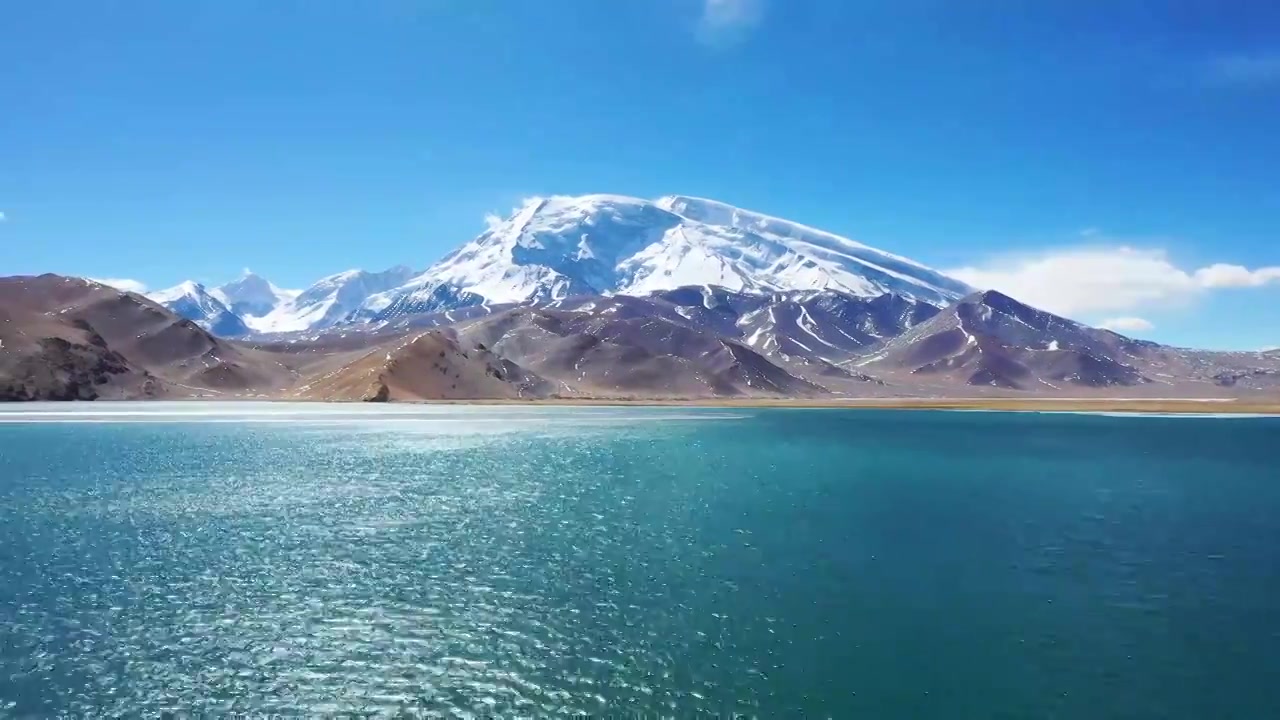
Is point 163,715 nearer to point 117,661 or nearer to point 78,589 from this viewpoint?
point 117,661

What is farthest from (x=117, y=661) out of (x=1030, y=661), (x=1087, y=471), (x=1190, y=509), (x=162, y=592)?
(x=1087, y=471)

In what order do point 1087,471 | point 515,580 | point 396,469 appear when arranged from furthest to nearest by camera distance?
point 1087,471
point 396,469
point 515,580

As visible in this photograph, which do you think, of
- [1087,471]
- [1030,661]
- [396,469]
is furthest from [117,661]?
[1087,471]

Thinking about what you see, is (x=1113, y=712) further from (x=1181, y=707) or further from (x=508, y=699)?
(x=508, y=699)

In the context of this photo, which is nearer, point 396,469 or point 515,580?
point 515,580

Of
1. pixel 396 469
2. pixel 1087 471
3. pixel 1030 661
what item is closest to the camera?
pixel 1030 661

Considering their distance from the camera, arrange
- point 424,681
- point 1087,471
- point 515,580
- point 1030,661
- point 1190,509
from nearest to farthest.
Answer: point 424,681
point 1030,661
point 515,580
point 1190,509
point 1087,471
